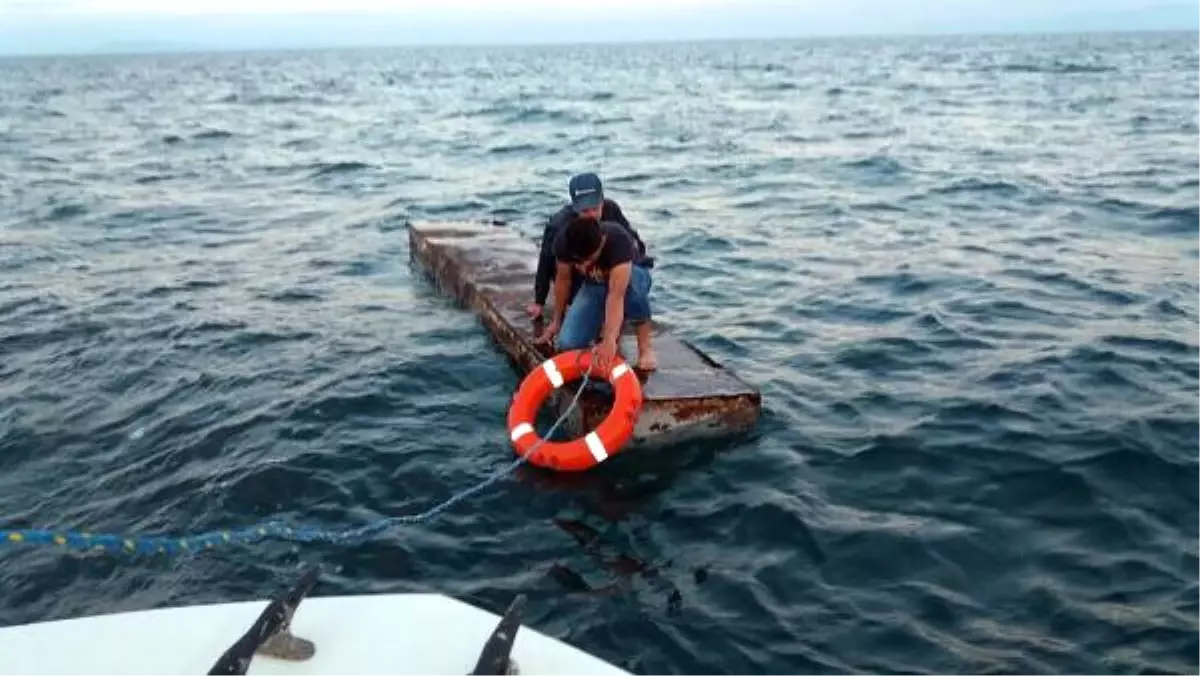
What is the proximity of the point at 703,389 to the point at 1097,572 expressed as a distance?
119 inches

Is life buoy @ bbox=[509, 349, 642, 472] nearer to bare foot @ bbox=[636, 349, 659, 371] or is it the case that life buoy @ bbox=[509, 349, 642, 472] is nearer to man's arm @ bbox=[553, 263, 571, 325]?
bare foot @ bbox=[636, 349, 659, 371]

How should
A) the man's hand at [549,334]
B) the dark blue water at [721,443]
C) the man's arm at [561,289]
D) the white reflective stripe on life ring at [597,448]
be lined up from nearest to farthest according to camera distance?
the dark blue water at [721,443] < the white reflective stripe on life ring at [597,448] < the man's arm at [561,289] < the man's hand at [549,334]

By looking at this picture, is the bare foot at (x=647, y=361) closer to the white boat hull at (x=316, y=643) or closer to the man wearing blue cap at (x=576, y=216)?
the man wearing blue cap at (x=576, y=216)

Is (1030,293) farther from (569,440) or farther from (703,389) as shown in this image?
(569,440)

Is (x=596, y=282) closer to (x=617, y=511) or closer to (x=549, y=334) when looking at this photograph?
(x=549, y=334)

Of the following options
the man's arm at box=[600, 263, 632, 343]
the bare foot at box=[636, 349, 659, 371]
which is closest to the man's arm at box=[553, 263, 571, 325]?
the man's arm at box=[600, 263, 632, 343]

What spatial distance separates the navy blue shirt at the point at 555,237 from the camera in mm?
8148

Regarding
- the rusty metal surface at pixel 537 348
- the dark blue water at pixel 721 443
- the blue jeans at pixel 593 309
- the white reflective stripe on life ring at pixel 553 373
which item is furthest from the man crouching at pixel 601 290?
the dark blue water at pixel 721 443

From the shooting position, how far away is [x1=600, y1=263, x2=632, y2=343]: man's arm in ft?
24.8

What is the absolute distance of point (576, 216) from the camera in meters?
7.90

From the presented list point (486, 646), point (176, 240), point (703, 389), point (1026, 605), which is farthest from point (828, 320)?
point (176, 240)

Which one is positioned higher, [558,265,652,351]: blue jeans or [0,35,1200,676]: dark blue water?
[558,265,652,351]: blue jeans

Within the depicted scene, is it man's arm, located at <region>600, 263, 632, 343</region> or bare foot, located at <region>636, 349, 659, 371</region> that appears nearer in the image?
man's arm, located at <region>600, 263, 632, 343</region>

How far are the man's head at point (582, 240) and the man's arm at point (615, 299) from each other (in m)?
0.21
